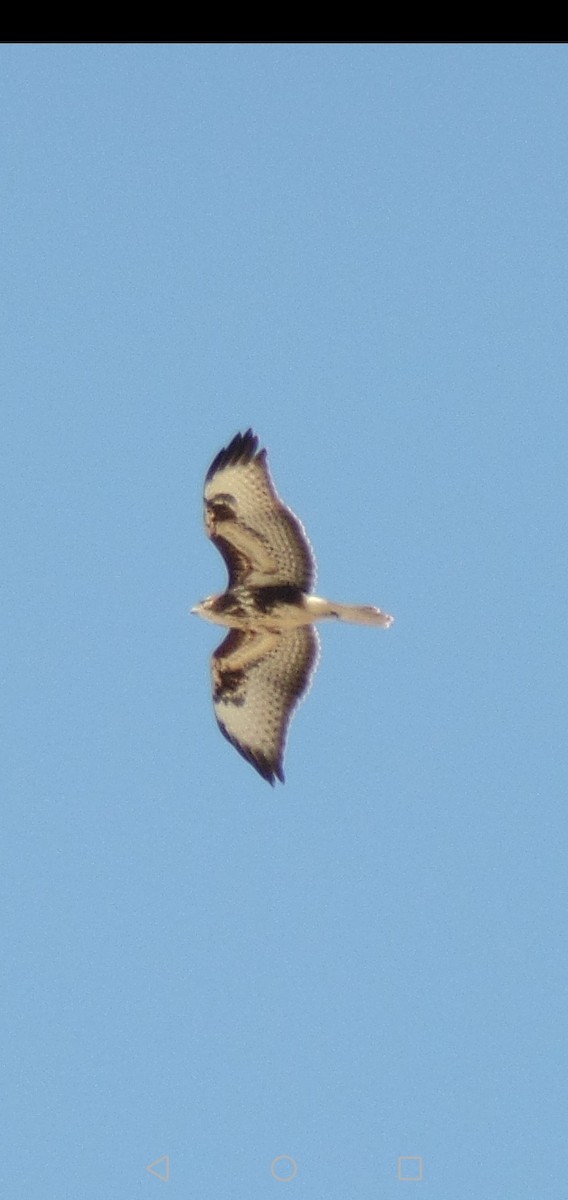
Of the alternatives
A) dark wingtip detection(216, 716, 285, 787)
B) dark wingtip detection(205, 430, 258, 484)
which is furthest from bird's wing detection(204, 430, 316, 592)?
dark wingtip detection(216, 716, 285, 787)

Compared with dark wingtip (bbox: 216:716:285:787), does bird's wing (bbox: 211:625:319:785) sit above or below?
above

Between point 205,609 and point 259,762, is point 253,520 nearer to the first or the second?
point 205,609

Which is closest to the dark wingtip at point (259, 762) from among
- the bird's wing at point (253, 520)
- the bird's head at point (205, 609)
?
the bird's head at point (205, 609)

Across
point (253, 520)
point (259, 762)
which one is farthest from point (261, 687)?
point (253, 520)

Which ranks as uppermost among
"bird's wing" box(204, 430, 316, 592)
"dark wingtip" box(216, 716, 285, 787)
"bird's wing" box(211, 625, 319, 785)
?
"bird's wing" box(204, 430, 316, 592)

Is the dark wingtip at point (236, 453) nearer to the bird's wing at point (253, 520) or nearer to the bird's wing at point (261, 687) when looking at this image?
the bird's wing at point (253, 520)

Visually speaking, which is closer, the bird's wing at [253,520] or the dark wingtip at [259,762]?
the bird's wing at [253,520]

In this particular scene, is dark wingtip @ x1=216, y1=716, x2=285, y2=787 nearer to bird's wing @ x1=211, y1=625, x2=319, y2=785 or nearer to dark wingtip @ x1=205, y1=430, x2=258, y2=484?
bird's wing @ x1=211, y1=625, x2=319, y2=785
